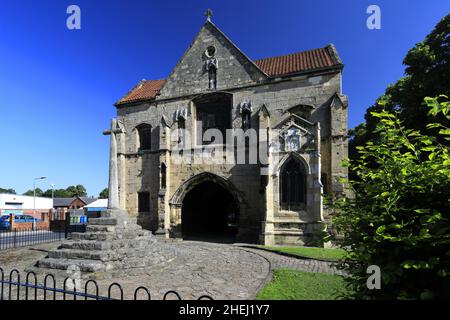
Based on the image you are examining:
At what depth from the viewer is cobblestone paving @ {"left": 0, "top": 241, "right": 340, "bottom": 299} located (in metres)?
5.88

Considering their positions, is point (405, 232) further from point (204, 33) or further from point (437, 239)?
point (204, 33)

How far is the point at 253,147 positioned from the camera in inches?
566

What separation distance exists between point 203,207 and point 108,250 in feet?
39.1

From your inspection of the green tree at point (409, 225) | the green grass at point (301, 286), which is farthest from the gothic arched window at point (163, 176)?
the green tree at point (409, 225)

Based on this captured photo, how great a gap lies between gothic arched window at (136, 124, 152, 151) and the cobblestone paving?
861cm

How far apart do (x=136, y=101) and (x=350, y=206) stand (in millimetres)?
17605

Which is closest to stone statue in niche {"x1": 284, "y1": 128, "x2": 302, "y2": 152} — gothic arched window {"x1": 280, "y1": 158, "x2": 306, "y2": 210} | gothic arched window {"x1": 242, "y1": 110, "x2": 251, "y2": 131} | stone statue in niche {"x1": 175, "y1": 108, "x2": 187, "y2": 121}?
gothic arched window {"x1": 280, "y1": 158, "x2": 306, "y2": 210}

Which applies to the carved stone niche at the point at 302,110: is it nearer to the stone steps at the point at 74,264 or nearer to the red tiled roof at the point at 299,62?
the red tiled roof at the point at 299,62

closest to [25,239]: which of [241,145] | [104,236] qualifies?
[104,236]

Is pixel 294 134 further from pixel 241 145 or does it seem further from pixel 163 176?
pixel 163 176

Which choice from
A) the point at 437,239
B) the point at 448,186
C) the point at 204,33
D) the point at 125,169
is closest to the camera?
the point at 437,239

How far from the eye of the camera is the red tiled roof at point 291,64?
14109 mm
